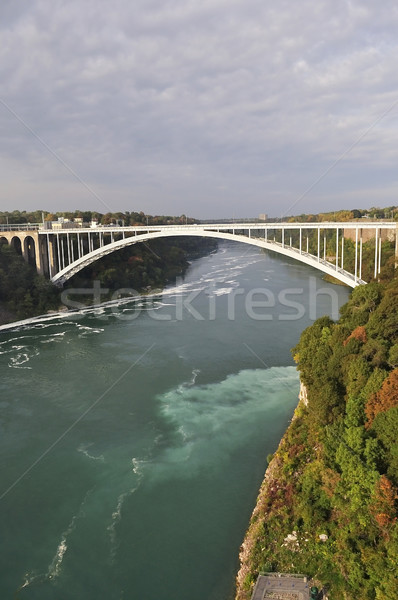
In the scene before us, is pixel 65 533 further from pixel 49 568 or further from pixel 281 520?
pixel 281 520

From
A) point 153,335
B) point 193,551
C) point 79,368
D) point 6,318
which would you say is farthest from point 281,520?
point 6,318

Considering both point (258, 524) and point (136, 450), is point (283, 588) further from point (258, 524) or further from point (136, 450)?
point (136, 450)

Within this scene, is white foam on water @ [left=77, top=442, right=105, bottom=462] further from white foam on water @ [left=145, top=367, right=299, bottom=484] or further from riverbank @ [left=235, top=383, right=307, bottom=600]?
riverbank @ [left=235, top=383, right=307, bottom=600]

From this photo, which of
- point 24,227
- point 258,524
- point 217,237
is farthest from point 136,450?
point 24,227

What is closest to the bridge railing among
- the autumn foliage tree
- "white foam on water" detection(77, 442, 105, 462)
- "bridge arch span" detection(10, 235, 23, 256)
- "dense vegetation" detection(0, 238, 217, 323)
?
"bridge arch span" detection(10, 235, 23, 256)

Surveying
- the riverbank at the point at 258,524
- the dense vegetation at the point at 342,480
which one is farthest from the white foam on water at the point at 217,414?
the dense vegetation at the point at 342,480

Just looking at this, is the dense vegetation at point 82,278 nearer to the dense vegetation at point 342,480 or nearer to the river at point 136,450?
the river at point 136,450
